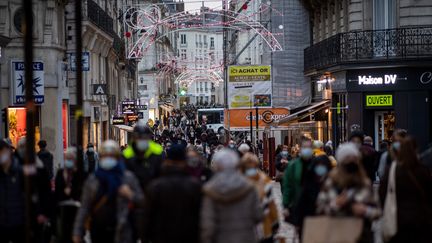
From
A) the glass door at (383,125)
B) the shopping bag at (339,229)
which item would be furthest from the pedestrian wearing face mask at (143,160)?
the glass door at (383,125)

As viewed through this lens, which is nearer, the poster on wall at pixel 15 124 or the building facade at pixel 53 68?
the building facade at pixel 53 68

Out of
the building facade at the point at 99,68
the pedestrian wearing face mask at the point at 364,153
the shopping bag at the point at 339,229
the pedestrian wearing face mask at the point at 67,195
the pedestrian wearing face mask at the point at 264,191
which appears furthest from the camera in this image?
the building facade at the point at 99,68

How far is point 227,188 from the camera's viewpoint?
866cm

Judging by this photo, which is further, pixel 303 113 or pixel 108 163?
pixel 303 113

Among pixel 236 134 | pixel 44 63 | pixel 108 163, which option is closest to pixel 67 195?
pixel 108 163

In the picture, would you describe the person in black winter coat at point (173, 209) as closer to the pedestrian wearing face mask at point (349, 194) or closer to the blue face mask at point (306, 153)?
the pedestrian wearing face mask at point (349, 194)

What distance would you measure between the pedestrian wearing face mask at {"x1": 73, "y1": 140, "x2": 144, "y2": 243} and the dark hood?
4.61ft

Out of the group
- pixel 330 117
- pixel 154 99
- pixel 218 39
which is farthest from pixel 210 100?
pixel 330 117

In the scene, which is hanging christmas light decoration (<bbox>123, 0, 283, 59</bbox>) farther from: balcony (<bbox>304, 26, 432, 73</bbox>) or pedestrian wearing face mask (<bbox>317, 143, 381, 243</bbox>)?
pedestrian wearing face mask (<bbox>317, 143, 381, 243</bbox>)

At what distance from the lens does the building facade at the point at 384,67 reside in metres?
30.1

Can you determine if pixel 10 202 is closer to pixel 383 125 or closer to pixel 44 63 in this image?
pixel 44 63

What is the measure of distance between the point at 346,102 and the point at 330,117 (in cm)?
305

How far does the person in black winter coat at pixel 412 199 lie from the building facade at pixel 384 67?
19.8 m

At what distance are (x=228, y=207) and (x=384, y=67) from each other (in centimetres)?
2275
